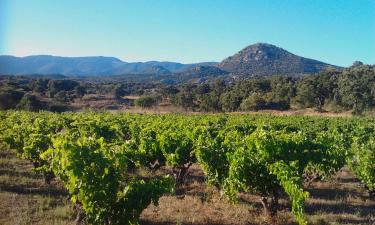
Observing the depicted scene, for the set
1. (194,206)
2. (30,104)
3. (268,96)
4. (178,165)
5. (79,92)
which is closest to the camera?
(194,206)

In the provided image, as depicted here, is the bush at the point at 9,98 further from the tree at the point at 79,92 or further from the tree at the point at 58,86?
the tree at the point at 79,92

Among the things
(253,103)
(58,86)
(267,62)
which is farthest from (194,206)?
(267,62)

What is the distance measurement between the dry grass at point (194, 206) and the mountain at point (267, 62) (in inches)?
5538

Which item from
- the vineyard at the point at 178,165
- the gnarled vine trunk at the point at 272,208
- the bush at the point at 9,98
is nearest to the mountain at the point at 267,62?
the bush at the point at 9,98

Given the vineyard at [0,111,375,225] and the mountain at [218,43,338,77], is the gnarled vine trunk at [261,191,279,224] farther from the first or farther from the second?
the mountain at [218,43,338,77]

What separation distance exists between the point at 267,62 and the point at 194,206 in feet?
535

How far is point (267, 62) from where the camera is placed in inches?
6688

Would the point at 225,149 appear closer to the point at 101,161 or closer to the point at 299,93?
the point at 101,161

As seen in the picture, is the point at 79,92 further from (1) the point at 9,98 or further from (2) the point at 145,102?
(1) the point at 9,98

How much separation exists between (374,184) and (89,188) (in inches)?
347

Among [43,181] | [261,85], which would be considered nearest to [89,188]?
[43,181]

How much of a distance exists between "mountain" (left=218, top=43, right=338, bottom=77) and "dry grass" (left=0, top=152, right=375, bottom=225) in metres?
141

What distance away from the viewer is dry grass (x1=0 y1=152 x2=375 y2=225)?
10.2 metres

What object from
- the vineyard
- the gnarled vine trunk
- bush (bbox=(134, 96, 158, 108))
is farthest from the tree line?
the gnarled vine trunk
